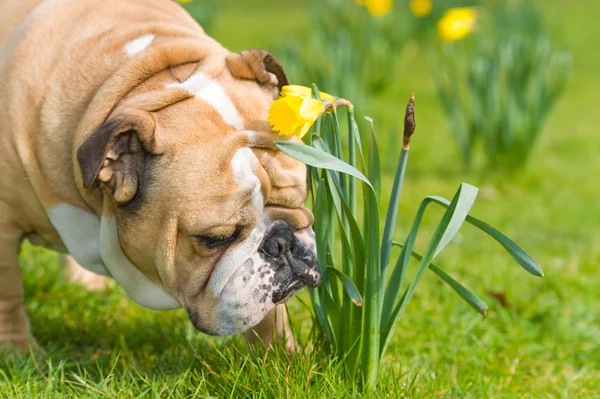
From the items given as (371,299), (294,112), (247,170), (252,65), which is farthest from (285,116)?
(371,299)

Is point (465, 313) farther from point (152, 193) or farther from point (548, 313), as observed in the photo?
point (152, 193)

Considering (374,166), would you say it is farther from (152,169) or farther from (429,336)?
(429,336)

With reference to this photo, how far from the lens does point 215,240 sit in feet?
6.98

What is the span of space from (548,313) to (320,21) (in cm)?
417

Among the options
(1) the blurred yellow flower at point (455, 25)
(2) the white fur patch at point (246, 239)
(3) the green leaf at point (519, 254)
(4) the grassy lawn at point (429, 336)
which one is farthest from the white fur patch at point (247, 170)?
(1) the blurred yellow flower at point (455, 25)

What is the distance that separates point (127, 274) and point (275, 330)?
1.60ft

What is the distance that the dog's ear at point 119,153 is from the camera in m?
1.96

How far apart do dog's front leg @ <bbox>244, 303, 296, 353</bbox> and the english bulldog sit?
1cm

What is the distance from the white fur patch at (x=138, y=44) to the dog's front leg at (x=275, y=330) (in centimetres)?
88

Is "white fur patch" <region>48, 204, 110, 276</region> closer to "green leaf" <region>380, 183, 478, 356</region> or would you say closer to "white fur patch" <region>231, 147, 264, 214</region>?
"white fur patch" <region>231, 147, 264, 214</region>

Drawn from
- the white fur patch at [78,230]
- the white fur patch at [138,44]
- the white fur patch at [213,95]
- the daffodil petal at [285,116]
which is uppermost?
the daffodil petal at [285,116]

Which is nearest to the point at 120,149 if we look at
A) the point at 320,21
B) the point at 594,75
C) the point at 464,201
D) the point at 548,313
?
the point at 464,201

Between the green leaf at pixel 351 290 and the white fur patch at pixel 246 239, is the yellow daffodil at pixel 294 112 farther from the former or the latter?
the green leaf at pixel 351 290

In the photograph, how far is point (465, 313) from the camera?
3090 mm
